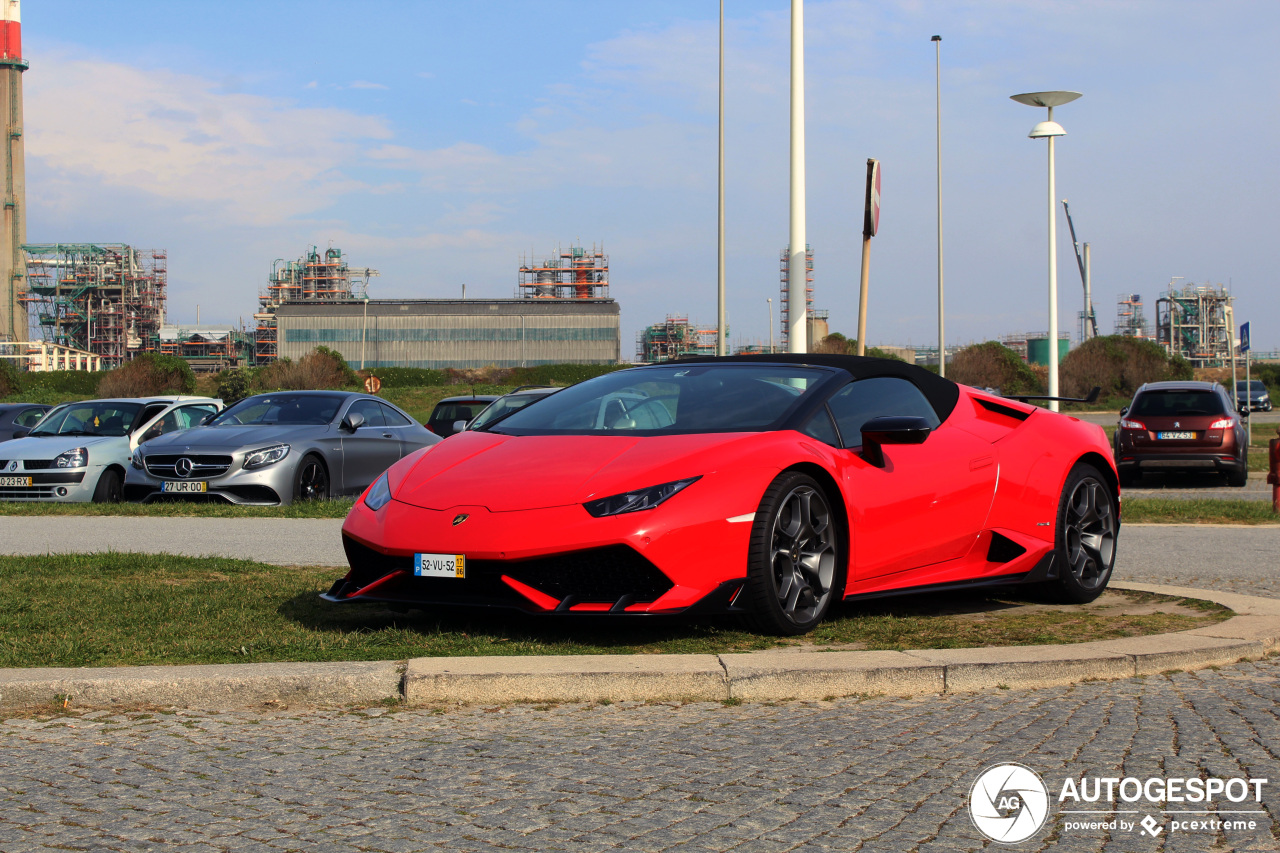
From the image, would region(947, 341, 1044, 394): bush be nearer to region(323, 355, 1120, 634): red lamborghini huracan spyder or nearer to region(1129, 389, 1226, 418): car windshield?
region(1129, 389, 1226, 418): car windshield

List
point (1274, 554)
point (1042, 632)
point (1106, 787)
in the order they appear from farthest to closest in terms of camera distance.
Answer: point (1274, 554) < point (1042, 632) < point (1106, 787)

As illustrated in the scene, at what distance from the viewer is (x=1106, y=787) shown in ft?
11.5

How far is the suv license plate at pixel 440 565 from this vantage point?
16.9ft

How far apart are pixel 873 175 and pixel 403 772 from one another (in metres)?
9.13

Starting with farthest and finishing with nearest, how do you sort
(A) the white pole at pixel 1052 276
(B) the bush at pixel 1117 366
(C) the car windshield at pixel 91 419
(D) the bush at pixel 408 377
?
(D) the bush at pixel 408 377
(B) the bush at pixel 1117 366
(A) the white pole at pixel 1052 276
(C) the car windshield at pixel 91 419

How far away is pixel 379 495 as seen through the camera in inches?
230

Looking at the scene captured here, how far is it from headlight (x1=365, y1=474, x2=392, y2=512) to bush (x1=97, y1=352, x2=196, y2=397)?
52702mm

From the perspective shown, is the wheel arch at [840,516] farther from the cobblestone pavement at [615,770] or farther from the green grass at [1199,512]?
the green grass at [1199,512]

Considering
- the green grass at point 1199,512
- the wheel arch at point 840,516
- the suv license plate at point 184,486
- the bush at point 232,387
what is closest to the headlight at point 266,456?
the suv license plate at point 184,486

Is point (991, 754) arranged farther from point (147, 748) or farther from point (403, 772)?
point (147, 748)

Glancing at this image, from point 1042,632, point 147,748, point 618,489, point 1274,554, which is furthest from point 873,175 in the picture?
point 147,748

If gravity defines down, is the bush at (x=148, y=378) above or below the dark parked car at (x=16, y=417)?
above

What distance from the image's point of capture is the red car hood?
5.20 meters

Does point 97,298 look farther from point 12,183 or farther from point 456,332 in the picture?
point 456,332
